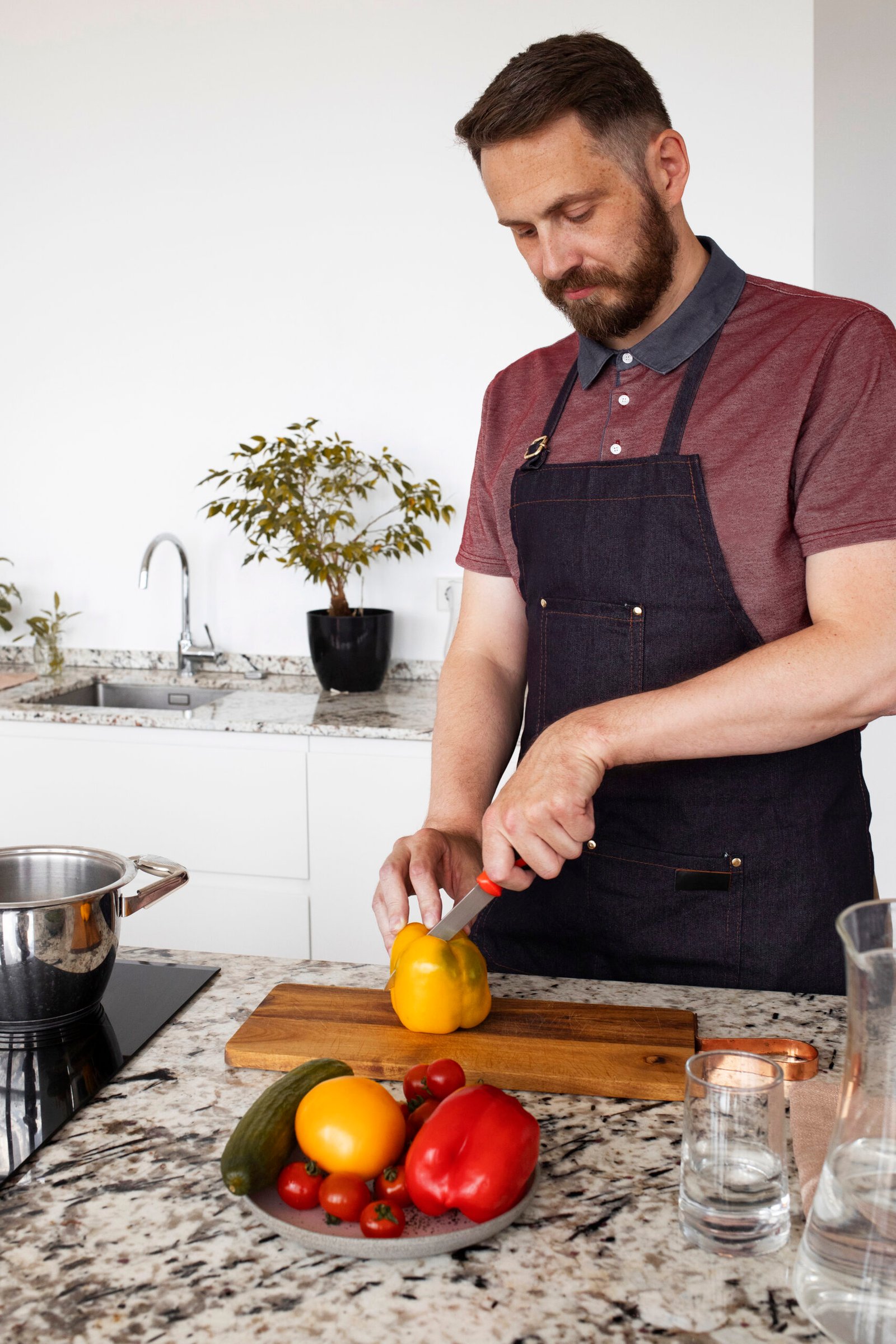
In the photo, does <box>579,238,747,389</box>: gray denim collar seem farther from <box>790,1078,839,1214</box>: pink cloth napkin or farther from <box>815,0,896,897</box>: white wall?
<box>815,0,896,897</box>: white wall

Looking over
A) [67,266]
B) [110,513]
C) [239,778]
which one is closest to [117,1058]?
[239,778]

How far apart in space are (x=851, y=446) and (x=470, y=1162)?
0.84 m

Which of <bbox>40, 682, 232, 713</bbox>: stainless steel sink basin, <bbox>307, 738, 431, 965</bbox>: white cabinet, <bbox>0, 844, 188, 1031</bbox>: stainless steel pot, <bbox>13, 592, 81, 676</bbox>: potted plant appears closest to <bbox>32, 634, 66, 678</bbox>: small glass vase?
<bbox>13, 592, 81, 676</bbox>: potted plant

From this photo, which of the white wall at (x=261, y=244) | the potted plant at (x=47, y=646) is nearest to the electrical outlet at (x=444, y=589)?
the white wall at (x=261, y=244)

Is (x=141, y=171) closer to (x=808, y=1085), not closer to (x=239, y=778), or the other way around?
(x=239, y=778)

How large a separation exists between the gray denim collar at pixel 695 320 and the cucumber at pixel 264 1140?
36.8 inches

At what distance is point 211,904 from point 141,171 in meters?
1.83

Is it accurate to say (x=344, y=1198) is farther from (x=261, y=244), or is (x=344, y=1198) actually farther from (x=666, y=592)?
(x=261, y=244)

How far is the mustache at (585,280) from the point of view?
133cm

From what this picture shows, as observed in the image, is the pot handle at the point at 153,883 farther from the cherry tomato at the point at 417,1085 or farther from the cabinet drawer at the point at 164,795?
the cabinet drawer at the point at 164,795

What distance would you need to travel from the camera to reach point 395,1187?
0.76 m

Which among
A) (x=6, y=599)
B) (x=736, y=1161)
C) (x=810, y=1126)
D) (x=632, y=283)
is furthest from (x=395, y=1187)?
(x=6, y=599)

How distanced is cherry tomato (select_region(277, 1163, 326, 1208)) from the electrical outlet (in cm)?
213

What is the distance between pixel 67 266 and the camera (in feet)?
9.87
